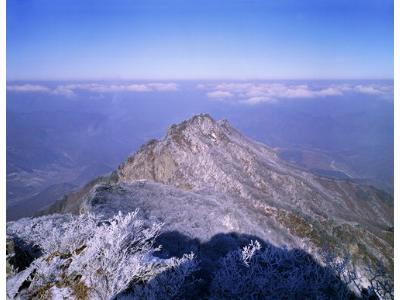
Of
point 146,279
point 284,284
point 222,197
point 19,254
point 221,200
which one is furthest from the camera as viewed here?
point 222,197

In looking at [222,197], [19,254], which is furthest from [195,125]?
[19,254]

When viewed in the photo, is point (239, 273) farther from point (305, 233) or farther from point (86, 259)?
point (305, 233)

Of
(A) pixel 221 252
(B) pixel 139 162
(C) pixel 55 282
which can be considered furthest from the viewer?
(B) pixel 139 162

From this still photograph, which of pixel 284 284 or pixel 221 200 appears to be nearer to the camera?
pixel 284 284

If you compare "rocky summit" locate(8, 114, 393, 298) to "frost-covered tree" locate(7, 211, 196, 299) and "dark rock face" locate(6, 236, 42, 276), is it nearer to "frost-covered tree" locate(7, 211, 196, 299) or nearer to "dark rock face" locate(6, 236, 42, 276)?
"dark rock face" locate(6, 236, 42, 276)

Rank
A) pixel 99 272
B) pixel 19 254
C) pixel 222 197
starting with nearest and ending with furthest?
pixel 99 272 → pixel 19 254 → pixel 222 197

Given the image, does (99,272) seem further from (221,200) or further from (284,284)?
(221,200)
